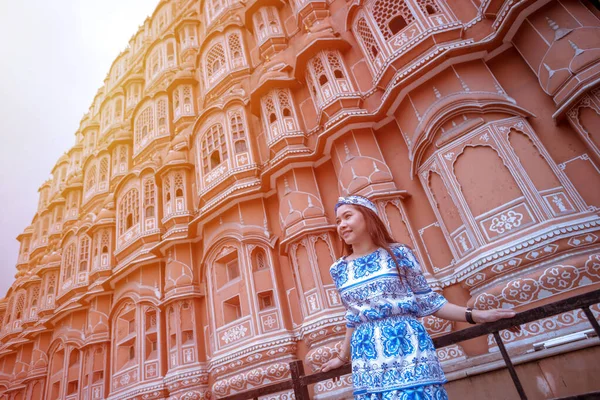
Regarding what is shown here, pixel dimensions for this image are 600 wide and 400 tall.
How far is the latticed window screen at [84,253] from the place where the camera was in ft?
50.4

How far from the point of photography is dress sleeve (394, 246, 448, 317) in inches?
89.6

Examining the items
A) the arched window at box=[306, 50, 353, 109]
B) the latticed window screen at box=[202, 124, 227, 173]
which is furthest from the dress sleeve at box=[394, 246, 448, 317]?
the latticed window screen at box=[202, 124, 227, 173]

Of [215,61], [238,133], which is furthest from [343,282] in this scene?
[215,61]

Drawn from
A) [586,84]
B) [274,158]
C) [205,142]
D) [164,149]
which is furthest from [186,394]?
[586,84]

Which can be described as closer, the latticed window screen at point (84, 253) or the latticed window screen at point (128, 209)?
the latticed window screen at point (128, 209)

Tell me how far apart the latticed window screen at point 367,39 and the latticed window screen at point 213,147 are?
5.01 metres

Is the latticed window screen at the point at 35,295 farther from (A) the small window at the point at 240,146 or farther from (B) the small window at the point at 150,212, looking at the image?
(A) the small window at the point at 240,146

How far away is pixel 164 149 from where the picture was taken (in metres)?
14.7

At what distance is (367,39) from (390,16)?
0.79 m

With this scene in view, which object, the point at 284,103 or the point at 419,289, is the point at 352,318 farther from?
the point at 284,103

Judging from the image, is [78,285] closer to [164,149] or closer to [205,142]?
[164,149]

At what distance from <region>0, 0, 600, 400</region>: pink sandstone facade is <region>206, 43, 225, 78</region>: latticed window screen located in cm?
9

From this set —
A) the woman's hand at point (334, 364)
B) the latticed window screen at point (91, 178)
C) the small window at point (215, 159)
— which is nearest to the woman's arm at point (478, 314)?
the woman's hand at point (334, 364)

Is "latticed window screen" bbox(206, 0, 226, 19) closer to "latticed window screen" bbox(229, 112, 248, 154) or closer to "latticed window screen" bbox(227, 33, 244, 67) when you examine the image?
"latticed window screen" bbox(227, 33, 244, 67)
